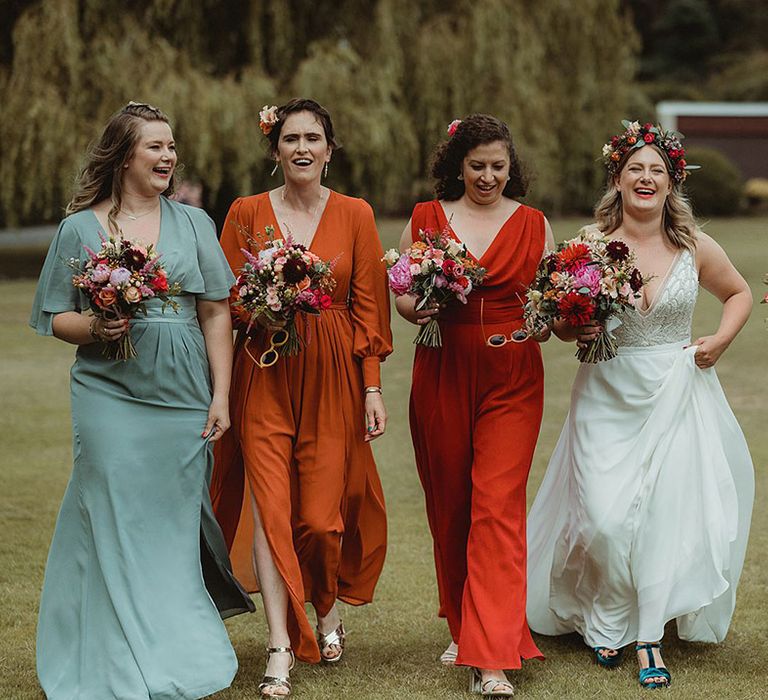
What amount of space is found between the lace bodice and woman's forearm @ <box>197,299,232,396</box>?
1661mm

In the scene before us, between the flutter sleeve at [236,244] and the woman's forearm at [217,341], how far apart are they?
0.23 meters

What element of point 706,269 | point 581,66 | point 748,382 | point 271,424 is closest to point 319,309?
point 271,424

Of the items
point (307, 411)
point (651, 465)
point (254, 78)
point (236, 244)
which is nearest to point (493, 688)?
point (651, 465)

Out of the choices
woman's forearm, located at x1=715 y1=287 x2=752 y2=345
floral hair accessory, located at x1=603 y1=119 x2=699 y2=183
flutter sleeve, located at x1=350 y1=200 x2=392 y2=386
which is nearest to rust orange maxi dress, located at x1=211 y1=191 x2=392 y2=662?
flutter sleeve, located at x1=350 y1=200 x2=392 y2=386

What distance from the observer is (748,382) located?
13.2 m

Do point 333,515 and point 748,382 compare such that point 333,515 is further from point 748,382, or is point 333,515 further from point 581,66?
point 581,66

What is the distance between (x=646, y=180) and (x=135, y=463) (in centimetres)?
243

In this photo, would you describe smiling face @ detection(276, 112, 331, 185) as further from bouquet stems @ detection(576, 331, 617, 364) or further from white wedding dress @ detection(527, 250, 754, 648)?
white wedding dress @ detection(527, 250, 754, 648)

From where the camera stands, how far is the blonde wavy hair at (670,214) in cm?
562

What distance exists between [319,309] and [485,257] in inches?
28.3

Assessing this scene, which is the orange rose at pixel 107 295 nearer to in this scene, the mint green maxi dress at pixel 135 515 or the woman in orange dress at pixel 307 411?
the mint green maxi dress at pixel 135 515

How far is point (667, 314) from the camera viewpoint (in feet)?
18.2

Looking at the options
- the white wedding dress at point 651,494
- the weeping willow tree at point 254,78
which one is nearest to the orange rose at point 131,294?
the white wedding dress at point 651,494

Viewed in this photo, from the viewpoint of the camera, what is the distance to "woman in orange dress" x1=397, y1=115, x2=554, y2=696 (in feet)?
17.1
